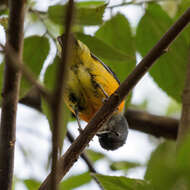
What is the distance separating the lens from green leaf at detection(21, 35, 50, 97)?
2504 mm

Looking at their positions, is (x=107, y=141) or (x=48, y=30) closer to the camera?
(x=48, y=30)

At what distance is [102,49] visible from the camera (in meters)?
2.30

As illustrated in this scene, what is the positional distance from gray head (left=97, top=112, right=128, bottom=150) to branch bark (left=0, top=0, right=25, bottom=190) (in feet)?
5.83

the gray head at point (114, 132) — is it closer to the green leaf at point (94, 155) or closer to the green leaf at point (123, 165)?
the green leaf at point (94, 155)

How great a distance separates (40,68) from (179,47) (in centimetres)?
100

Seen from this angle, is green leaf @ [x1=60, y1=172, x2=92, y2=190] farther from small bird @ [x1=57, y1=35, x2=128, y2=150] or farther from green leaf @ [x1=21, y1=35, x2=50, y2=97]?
green leaf @ [x1=21, y1=35, x2=50, y2=97]

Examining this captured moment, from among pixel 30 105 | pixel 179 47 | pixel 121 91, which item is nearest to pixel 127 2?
pixel 179 47

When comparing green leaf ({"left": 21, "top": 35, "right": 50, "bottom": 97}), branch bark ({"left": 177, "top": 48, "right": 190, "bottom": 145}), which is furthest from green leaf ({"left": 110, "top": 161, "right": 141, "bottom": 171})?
green leaf ({"left": 21, "top": 35, "right": 50, "bottom": 97})

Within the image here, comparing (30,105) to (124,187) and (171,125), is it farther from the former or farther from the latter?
(124,187)

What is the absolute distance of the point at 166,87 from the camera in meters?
2.76

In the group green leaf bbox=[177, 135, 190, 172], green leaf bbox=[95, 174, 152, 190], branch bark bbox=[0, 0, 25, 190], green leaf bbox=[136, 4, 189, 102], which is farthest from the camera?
green leaf bbox=[136, 4, 189, 102]

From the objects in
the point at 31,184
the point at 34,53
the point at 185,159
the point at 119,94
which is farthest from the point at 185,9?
the point at 185,159

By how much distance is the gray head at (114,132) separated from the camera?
12.2 feet

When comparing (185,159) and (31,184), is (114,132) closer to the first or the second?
(31,184)
